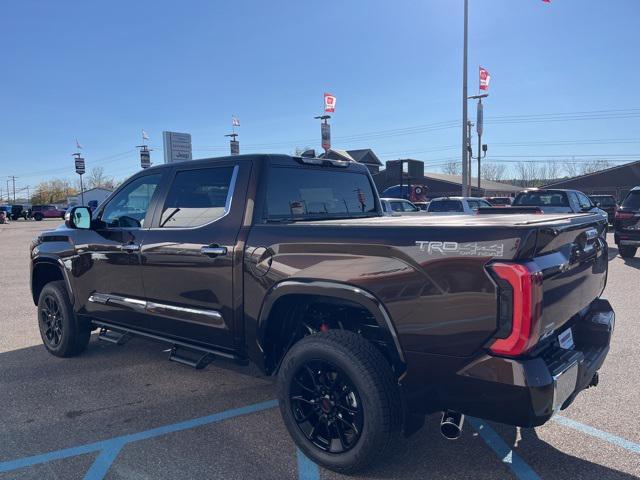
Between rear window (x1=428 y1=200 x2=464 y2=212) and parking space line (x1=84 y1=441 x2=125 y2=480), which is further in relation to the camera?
rear window (x1=428 y1=200 x2=464 y2=212)

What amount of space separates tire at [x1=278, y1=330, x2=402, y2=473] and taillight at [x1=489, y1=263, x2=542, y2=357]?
0.73 m

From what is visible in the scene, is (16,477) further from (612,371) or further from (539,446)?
(612,371)

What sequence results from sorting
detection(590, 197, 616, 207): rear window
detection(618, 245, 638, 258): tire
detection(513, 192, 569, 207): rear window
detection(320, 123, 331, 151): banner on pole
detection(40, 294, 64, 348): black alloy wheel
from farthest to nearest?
detection(320, 123, 331, 151): banner on pole, detection(590, 197, 616, 207): rear window, detection(513, 192, 569, 207): rear window, detection(618, 245, 638, 258): tire, detection(40, 294, 64, 348): black alloy wheel

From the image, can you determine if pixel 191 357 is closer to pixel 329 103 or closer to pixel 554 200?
pixel 554 200

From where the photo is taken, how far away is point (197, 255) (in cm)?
348

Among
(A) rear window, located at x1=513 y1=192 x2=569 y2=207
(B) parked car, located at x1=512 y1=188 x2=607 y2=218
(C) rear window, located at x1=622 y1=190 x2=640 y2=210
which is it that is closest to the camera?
(C) rear window, located at x1=622 y1=190 x2=640 y2=210

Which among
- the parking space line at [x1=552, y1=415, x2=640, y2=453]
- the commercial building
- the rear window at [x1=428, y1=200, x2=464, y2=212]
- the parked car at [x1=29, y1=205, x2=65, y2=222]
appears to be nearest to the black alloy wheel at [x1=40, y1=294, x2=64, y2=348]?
the parking space line at [x1=552, y1=415, x2=640, y2=453]

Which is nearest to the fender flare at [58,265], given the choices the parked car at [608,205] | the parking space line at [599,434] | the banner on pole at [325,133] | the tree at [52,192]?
the parking space line at [599,434]

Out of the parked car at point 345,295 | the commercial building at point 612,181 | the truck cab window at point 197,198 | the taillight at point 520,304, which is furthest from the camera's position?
the commercial building at point 612,181

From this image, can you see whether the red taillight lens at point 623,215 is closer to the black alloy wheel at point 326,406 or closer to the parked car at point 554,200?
the parked car at point 554,200

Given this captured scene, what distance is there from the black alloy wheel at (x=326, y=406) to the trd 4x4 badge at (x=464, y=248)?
878mm

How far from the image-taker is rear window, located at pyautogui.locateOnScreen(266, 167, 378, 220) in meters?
3.59

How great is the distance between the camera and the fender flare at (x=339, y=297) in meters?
2.58

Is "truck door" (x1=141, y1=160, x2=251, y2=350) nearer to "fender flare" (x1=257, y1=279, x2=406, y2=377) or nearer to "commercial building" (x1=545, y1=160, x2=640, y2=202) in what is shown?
"fender flare" (x1=257, y1=279, x2=406, y2=377)
